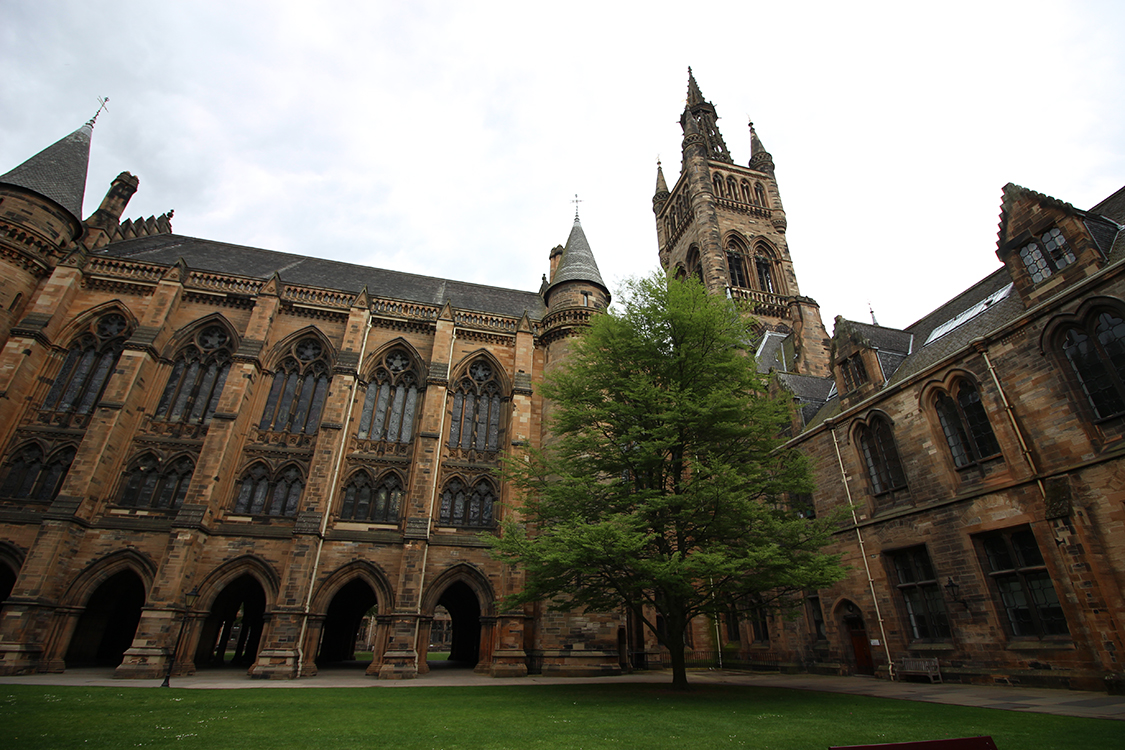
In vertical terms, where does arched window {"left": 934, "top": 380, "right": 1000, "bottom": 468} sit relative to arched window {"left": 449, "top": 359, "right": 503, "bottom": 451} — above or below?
below

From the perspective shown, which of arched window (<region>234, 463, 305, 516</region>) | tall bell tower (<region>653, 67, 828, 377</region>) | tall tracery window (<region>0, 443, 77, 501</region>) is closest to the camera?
tall tracery window (<region>0, 443, 77, 501</region>)

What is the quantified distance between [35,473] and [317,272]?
14.5m

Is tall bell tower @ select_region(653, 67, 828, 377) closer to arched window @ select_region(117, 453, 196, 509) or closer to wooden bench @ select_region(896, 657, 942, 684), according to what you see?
wooden bench @ select_region(896, 657, 942, 684)

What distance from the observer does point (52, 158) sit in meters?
23.6

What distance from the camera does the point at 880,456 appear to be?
53.2 ft

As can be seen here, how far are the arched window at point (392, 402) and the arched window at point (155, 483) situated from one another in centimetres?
657

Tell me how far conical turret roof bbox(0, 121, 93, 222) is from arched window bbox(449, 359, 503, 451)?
18.9 meters

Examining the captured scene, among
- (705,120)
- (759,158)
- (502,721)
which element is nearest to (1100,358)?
(502,721)

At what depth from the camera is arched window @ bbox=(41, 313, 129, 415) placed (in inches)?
792

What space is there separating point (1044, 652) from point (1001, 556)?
218 centimetres

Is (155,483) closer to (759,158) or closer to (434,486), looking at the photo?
(434,486)

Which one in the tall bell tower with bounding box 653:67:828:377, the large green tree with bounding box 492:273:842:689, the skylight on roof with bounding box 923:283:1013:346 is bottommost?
the large green tree with bounding box 492:273:842:689

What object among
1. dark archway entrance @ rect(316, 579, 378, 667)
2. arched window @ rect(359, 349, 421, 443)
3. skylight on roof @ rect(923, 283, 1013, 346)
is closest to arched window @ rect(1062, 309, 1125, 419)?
skylight on roof @ rect(923, 283, 1013, 346)

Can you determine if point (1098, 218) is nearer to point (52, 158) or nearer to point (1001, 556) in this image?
point (1001, 556)
